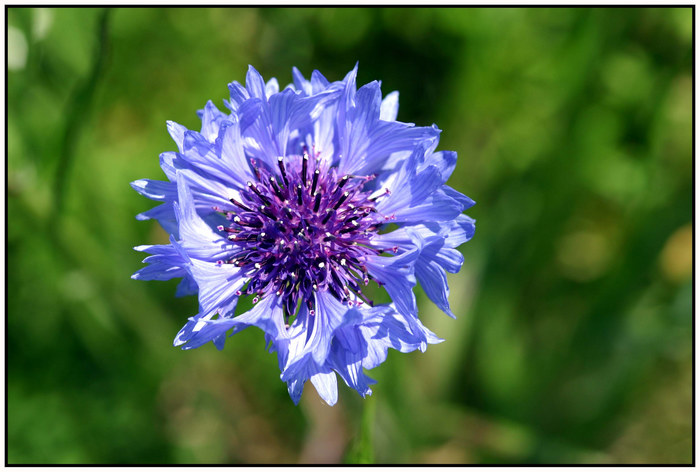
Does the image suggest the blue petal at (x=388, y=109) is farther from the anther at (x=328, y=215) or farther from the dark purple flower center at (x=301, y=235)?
the anther at (x=328, y=215)

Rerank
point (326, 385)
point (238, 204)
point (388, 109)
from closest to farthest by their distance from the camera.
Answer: point (326, 385) → point (238, 204) → point (388, 109)

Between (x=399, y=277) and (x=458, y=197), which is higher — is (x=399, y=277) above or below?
below

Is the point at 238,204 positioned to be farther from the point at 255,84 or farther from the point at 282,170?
the point at 255,84

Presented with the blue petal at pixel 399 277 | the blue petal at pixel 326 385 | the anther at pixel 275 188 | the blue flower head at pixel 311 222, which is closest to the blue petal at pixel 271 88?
the blue flower head at pixel 311 222

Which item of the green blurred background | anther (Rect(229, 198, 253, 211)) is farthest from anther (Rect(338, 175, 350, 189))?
the green blurred background

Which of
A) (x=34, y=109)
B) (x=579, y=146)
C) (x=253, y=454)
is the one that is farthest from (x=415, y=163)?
(x=253, y=454)

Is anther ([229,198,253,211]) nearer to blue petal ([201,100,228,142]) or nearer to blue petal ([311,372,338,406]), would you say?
blue petal ([201,100,228,142])

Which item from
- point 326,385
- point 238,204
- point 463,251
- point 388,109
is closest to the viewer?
point 326,385

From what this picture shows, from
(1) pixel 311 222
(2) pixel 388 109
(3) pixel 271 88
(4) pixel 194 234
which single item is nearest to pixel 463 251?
(2) pixel 388 109
